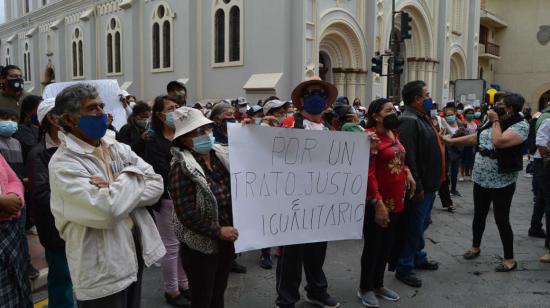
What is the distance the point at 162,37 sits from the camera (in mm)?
20969

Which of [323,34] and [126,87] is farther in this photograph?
[126,87]

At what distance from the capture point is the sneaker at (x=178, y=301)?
4.11 metres

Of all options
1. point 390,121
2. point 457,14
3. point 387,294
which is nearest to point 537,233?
point 387,294

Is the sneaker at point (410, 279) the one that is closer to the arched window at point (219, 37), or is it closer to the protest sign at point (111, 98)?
the protest sign at point (111, 98)

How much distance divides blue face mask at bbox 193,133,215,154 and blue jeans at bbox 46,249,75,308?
1.28 metres

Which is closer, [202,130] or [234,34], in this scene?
[202,130]

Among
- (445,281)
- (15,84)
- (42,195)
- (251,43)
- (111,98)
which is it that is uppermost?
(251,43)

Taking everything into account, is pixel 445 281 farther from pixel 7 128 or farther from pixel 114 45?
pixel 114 45

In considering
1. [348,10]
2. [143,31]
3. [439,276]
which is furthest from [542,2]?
[439,276]

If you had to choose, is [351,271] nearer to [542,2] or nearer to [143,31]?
[143,31]

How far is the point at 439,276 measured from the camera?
5008mm

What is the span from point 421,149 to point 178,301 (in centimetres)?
282

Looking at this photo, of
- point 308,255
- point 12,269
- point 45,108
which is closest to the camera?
point 12,269

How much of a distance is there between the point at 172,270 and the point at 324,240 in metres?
1.43
